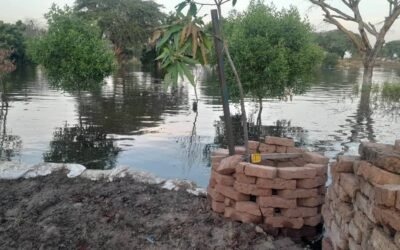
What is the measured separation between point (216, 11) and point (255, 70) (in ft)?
24.1

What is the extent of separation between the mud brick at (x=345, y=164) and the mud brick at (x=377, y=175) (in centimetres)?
51

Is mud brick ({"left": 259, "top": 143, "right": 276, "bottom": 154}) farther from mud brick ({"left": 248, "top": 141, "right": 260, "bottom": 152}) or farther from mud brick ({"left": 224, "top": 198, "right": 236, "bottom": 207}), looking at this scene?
mud brick ({"left": 224, "top": 198, "right": 236, "bottom": 207})

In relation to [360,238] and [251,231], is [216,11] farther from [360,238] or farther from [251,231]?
[360,238]

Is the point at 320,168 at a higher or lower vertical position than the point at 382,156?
lower

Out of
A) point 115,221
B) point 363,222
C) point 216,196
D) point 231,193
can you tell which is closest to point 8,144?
point 115,221

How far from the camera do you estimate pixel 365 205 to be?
3000mm

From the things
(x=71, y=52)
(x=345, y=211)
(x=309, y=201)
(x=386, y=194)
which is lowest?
(x=309, y=201)

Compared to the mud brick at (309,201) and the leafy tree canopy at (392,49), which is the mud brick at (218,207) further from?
the leafy tree canopy at (392,49)

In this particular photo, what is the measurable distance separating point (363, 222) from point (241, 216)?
1.69 meters

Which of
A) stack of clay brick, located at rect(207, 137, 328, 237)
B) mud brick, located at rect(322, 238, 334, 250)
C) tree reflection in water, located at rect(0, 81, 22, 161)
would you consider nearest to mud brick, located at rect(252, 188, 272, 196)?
stack of clay brick, located at rect(207, 137, 328, 237)

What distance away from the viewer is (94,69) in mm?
12883

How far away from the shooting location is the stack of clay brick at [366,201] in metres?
2.53

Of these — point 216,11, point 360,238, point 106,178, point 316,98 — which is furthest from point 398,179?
point 316,98

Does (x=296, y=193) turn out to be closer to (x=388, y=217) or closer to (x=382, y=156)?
(x=382, y=156)
